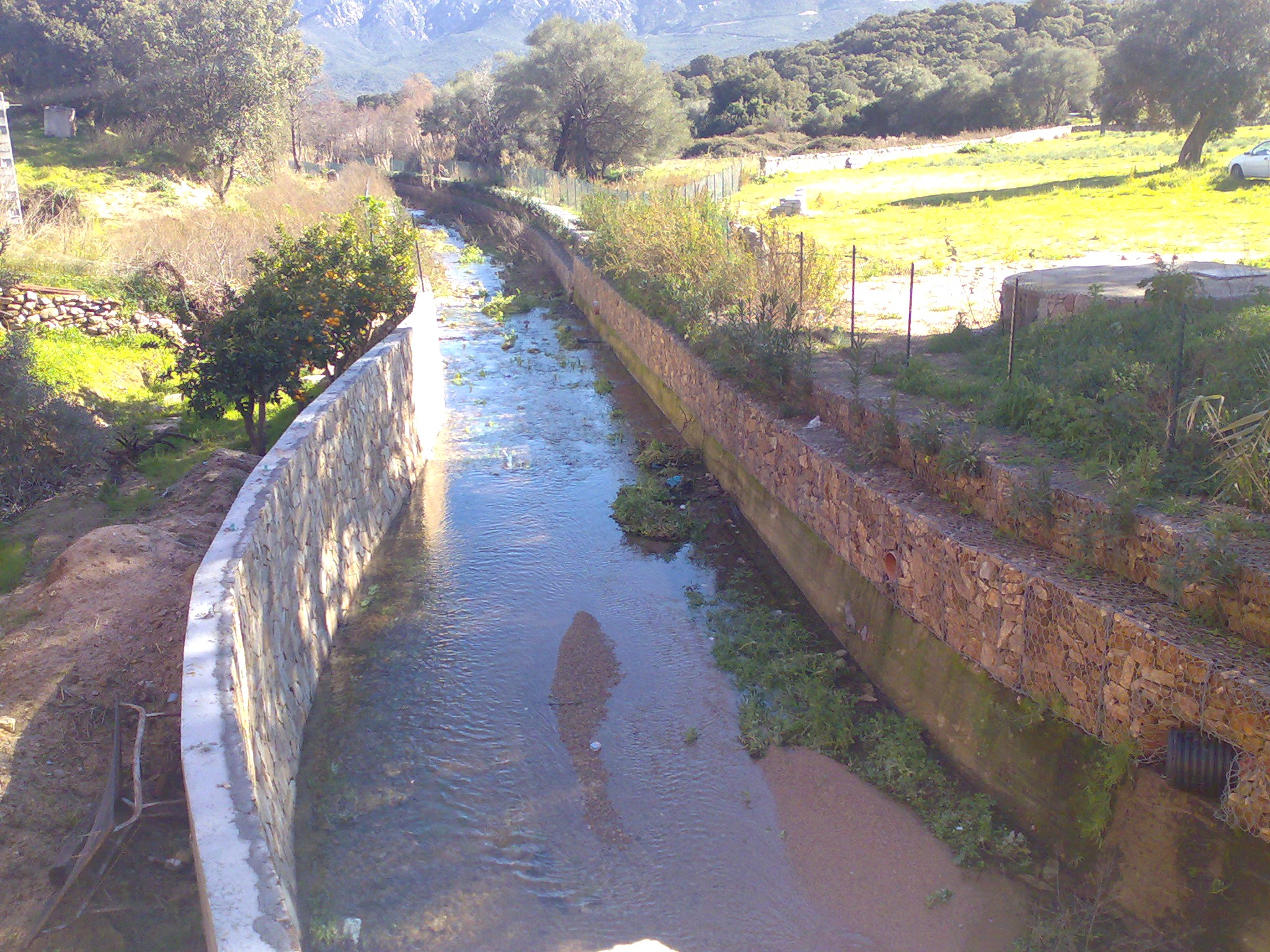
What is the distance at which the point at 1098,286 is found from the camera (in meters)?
10.1

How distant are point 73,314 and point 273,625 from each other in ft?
35.3

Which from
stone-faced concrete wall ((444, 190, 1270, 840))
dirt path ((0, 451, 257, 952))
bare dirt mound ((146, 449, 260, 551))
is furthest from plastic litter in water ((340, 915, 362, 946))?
stone-faced concrete wall ((444, 190, 1270, 840))

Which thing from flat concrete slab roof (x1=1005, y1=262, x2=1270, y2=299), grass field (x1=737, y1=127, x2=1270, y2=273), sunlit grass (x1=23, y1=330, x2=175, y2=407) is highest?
grass field (x1=737, y1=127, x2=1270, y2=273)

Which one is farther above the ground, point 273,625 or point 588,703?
point 273,625

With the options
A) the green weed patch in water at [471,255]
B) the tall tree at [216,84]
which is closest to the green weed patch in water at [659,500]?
the green weed patch in water at [471,255]

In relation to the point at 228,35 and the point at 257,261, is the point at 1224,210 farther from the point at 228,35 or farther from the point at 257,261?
the point at 228,35

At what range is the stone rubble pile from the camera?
14062 millimetres

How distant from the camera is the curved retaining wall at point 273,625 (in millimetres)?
4086

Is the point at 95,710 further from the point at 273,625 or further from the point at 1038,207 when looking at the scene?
the point at 1038,207

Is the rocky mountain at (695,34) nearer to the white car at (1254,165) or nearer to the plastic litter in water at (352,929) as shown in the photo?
the white car at (1254,165)

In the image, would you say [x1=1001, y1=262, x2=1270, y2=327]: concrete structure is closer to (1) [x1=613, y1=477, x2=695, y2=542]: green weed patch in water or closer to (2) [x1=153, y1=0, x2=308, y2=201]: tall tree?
(1) [x1=613, y1=477, x2=695, y2=542]: green weed patch in water

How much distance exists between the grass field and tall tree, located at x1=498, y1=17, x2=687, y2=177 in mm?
5150

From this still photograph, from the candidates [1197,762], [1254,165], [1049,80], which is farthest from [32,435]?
[1049,80]

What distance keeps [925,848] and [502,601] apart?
4.83 m
